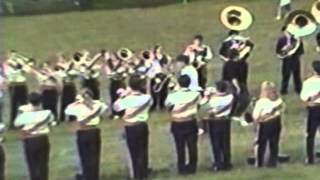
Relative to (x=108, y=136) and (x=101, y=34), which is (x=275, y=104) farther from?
(x=101, y=34)

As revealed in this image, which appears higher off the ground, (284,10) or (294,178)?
(284,10)

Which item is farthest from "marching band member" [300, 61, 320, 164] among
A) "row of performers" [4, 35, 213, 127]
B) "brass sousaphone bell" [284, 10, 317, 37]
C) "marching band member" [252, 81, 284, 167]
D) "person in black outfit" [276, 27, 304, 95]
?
"person in black outfit" [276, 27, 304, 95]

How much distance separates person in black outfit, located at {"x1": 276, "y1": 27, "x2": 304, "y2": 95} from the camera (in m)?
23.8

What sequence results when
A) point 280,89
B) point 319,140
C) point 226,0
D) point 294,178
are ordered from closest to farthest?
point 294,178, point 319,140, point 280,89, point 226,0

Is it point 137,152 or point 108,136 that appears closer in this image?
point 137,152

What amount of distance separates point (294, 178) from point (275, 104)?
1146 mm

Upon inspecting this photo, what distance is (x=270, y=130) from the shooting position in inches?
677

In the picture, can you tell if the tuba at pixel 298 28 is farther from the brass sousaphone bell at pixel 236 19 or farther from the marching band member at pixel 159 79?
the marching band member at pixel 159 79

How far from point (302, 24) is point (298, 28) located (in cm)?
14

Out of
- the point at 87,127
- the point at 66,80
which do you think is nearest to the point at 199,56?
the point at 66,80

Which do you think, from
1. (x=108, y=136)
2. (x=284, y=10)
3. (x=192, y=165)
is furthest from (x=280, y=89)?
(x=284, y=10)

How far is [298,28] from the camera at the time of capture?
22562 millimetres

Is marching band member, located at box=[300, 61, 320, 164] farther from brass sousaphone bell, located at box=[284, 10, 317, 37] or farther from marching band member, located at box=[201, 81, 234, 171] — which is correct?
brass sousaphone bell, located at box=[284, 10, 317, 37]

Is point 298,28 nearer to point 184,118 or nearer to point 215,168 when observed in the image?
point 215,168
